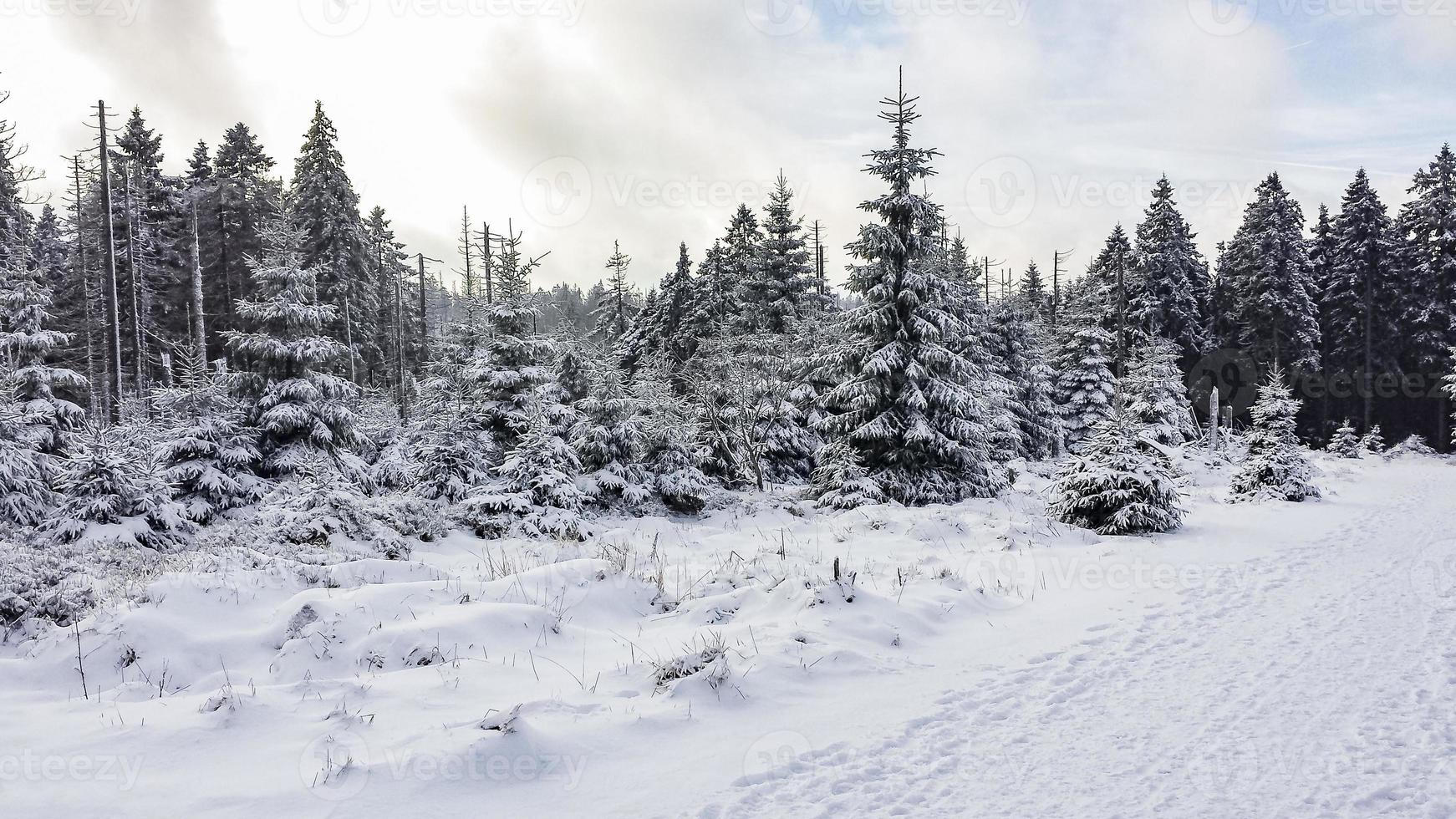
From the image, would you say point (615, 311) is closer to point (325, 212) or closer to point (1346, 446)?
point (325, 212)

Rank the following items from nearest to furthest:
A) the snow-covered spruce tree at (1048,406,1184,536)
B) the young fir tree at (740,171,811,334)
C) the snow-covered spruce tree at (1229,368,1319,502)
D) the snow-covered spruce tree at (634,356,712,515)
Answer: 1. the snow-covered spruce tree at (1048,406,1184,536)
2. the snow-covered spruce tree at (1229,368,1319,502)
3. the snow-covered spruce tree at (634,356,712,515)
4. the young fir tree at (740,171,811,334)

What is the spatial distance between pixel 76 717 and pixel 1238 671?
7.89 metres

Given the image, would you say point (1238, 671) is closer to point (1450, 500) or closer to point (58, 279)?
point (1450, 500)

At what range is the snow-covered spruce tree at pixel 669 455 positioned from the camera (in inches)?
667

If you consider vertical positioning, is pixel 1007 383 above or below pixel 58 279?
below

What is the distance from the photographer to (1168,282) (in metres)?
41.3

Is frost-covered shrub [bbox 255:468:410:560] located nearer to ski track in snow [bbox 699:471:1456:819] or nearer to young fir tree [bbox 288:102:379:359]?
ski track in snow [bbox 699:471:1456:819]

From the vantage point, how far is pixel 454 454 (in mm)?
15156

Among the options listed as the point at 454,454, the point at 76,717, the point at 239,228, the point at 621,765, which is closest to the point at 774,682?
the point at 621,765

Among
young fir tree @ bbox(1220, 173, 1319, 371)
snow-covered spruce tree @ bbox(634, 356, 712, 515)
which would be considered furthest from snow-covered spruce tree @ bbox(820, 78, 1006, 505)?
young fir tree @ bbox(1220, 173, 1319, 371)

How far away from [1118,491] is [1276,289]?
36720 millimetres

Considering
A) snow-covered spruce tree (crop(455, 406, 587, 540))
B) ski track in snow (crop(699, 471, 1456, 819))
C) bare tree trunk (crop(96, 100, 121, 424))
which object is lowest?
ski track in snow (crop(699, 471, 1456, 819))

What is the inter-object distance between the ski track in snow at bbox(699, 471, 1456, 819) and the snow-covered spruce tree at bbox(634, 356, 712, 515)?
37.5 ft

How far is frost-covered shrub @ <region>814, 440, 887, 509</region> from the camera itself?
51.2 ft
